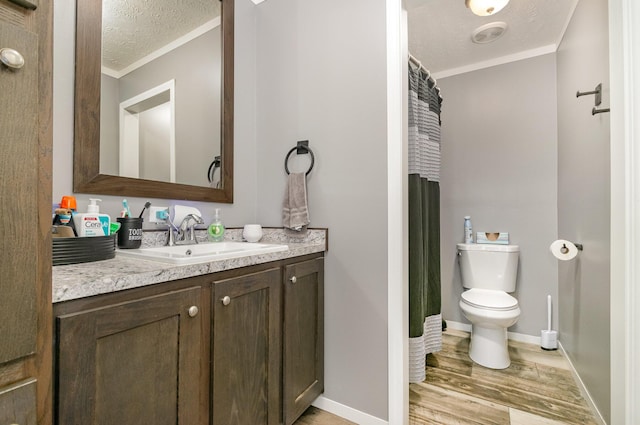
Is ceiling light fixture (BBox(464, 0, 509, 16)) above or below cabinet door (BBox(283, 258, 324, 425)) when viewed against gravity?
above

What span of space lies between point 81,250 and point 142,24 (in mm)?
1086

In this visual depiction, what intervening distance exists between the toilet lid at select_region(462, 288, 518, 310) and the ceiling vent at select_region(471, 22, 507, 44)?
2001 millimetres

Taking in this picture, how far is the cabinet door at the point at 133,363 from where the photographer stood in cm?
62

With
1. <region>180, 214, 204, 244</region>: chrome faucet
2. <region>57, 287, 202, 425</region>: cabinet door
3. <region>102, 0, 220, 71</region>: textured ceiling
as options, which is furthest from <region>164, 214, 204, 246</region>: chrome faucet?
<region>102, 0, 220, 71</region>: textured ceiling

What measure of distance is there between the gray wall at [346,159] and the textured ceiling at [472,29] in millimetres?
598

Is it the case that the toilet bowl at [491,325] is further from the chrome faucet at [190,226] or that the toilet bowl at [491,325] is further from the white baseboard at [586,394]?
the chrome faucet at [190,226]

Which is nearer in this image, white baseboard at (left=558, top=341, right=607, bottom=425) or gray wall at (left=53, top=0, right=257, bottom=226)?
gray wall at (left=53, top=0, right=257, bottom=226)

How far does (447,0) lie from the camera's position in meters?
1.91

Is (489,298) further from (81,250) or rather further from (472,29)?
(81,250)

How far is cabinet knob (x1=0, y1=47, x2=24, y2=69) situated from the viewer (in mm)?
472

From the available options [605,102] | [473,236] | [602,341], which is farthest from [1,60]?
[473,236]

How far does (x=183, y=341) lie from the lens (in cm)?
85

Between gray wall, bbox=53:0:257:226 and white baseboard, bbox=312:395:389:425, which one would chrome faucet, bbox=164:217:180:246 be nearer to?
gray wall, bbox=53:0:257:226

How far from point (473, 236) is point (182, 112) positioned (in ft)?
8.23
